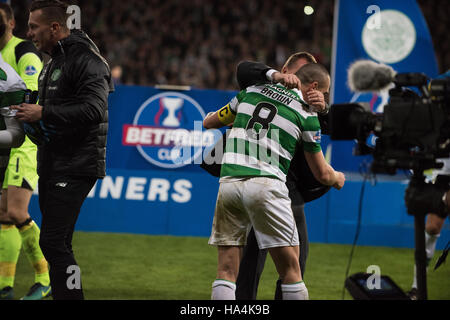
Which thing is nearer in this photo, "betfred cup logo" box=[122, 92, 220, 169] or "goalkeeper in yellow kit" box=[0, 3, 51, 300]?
"goalkeeper in yellow kit" box=[0, 3, 51, 300]

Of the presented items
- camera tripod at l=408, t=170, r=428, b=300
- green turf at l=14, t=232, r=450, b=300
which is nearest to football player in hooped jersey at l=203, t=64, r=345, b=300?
camera tripod at l=408, t=170, r=428, b=300

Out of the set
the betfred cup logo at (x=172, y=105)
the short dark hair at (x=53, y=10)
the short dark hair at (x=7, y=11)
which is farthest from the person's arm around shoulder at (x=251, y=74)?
the betfred cup logo at (x=172, y=105)

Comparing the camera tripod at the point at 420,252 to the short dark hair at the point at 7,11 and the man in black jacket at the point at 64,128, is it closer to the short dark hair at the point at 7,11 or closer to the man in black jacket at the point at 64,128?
the man in black jacket at the point at 64,128

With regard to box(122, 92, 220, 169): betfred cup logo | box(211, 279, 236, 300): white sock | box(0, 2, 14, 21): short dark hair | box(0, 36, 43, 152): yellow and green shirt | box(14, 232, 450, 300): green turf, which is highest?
box(0, 2, 14, 21): short dark hair

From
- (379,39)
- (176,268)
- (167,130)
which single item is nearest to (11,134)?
(176,268)

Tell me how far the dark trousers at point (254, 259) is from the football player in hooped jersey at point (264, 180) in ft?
1.46

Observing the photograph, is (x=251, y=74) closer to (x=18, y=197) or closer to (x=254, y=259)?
(x=254, y=259)

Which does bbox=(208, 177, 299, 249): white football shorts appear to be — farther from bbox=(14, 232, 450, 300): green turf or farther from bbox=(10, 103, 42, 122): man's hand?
bbox=(14, 232, 450, 300): green turf

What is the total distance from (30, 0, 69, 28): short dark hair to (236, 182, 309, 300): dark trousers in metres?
1.62

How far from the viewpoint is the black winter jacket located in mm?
3611

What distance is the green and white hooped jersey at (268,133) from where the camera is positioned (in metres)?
3.39

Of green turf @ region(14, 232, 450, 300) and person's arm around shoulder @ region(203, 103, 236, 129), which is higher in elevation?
person's arm around shoulder @ region(203, 103, 236, 129)
